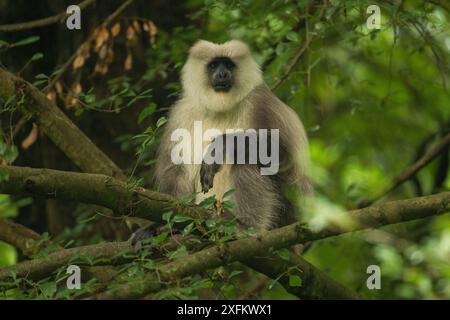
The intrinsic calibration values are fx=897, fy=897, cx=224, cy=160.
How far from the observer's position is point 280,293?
30.6 ft

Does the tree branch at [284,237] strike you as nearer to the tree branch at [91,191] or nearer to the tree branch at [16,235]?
the tree branch at [91,191]

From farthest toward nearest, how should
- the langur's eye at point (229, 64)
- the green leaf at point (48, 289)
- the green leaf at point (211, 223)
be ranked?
the langur's eye at point (229, 64) < the green leaf at point (211, 223) < the green leaf at point (48, 289)

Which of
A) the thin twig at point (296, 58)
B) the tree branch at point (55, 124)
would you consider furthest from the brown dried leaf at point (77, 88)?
the thin twig at point (296, 58)

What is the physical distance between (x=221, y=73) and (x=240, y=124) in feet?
1.53

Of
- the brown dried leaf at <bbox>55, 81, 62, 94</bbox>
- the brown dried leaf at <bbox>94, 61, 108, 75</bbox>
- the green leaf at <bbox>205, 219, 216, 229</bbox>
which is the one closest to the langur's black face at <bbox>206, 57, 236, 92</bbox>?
→ the brown dried leaf at <bbox>94, 61, 108, 75</bbox>

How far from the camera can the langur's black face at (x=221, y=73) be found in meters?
7.62

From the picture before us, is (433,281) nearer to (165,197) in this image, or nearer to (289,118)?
(289,118)

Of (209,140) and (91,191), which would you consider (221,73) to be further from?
(91,191)

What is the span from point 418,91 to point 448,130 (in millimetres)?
1988

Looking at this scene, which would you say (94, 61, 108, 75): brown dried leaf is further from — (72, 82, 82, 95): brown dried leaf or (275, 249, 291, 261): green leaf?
(275, 249, 291, 261): green leaf

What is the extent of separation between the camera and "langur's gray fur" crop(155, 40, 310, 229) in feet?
24.3

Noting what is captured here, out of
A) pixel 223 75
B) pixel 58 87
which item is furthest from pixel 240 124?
pixel 58 87

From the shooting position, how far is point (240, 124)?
7.68 meters

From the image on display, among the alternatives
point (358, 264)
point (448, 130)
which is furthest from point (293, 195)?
point (448, 130)
